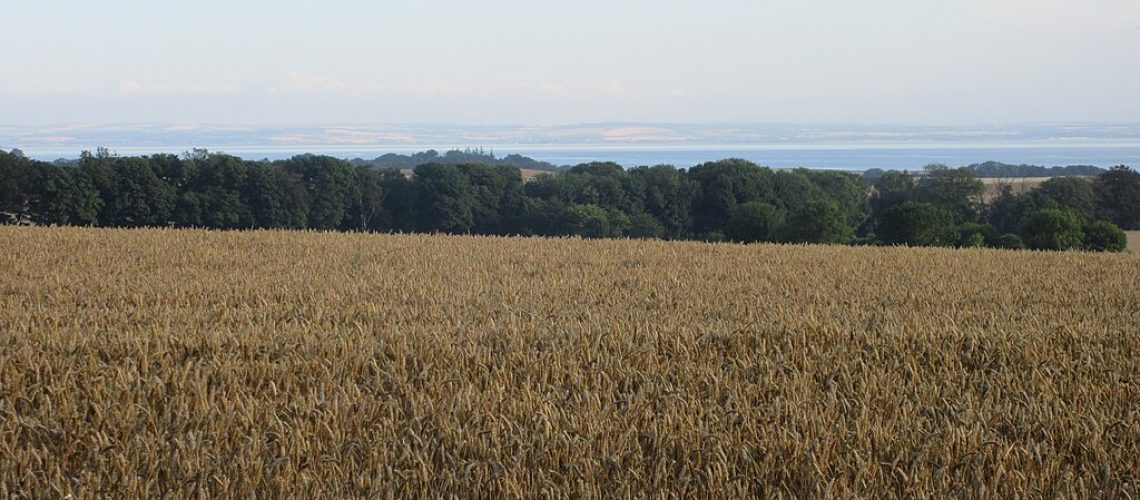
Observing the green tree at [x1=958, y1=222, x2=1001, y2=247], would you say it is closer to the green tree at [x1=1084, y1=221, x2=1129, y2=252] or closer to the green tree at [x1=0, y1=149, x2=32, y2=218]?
the green tree at [x1=1084, y1=221, x2=1129, y2=252]

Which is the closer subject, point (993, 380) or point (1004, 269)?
point (993, 380)

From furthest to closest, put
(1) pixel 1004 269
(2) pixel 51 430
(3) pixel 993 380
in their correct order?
(1) pixel 1004 269 → (3) pixel 993 380 → (2) pixel 51 430

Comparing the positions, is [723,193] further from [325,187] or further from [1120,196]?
[325,187]

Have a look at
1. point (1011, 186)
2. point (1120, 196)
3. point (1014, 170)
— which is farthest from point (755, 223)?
point (1014, 170)

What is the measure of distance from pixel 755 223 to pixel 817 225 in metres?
5.14

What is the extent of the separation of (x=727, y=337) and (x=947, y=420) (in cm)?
248

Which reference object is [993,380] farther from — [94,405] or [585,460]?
[94,405]

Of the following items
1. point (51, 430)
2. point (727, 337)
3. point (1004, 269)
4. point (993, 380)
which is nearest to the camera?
point (51, 430)

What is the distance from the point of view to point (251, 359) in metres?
6.83

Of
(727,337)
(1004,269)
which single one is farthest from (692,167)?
(727,337)

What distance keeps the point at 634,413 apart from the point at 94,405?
9.39ft

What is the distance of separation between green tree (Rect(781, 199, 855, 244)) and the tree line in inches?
2.9

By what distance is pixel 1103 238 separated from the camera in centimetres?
4697

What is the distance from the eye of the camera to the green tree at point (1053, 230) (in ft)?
140
